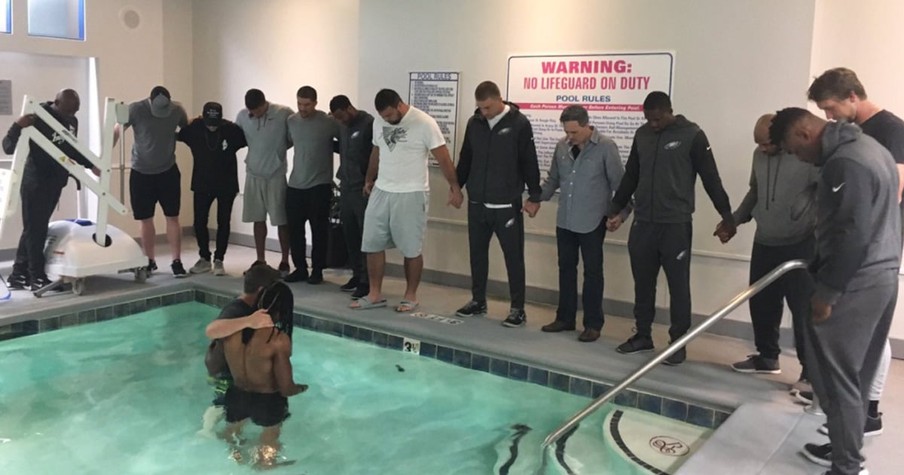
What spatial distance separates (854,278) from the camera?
105 inches

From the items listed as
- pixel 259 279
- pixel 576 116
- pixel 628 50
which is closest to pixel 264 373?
pixel 259 279

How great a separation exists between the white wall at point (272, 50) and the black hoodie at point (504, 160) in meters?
2.26

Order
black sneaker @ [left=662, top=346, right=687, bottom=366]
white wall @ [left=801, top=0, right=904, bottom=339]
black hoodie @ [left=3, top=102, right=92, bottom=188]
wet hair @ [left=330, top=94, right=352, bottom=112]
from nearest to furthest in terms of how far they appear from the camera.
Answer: black sneaker @ [left=662, top=346, right=687, bottom=366], white wall @ [left=801, top=0, right=904, bottom=339], black hoodie @ [left=3, top=102, right=92, bottom=188], wet hair @ [left=330, top=94, right=352, bottom=112]

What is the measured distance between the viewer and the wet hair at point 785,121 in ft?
8.97

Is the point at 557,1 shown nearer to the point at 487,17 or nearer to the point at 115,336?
the point at 487,17

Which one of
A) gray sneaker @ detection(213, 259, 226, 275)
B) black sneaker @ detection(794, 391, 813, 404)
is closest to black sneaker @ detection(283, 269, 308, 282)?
gray sneaker @ detection(213, 259, 226, 275)

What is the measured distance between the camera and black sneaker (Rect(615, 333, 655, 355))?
14.3 feet

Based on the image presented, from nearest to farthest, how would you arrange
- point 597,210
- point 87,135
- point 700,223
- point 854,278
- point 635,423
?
point 854,278
point 635,423
point 597,210
point 700,223
point 87,135

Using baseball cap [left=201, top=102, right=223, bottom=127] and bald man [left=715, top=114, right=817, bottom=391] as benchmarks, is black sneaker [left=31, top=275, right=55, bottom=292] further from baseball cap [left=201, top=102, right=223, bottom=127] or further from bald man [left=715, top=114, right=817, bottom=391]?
bald man [left=715, top=114, right=817, bottom=391]

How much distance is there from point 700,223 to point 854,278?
231 cm

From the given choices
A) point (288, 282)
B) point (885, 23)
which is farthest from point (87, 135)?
point (885, 23)

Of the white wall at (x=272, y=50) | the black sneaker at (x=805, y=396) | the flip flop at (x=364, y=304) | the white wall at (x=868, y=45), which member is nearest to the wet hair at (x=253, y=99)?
the white wall at (x=272, y=50)

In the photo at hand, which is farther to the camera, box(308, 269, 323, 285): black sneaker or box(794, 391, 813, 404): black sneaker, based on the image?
box(308, 269, 323, 285): black sneaker

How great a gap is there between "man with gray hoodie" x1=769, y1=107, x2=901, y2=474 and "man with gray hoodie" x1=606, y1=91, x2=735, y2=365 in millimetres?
1320
